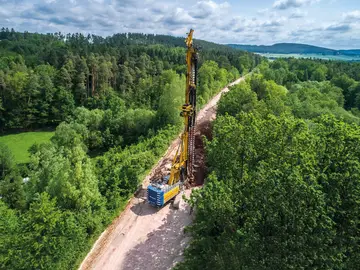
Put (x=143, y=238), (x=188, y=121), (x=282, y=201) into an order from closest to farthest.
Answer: (x=282, y=201) < (x=143, y=238) < (x=188, y=121)

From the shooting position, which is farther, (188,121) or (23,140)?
(23,140)

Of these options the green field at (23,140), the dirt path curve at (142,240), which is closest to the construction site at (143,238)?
the dirt path curve at (142,240)

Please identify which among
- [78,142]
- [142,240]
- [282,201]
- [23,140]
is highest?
[282,201]

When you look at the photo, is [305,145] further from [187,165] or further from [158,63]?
[158,63]

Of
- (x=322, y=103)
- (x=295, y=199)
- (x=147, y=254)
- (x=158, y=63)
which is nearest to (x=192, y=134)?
(x=147, y=254)

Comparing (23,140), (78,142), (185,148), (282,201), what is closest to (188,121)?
(185,148)

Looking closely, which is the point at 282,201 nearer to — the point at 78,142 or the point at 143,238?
the point at 143,238

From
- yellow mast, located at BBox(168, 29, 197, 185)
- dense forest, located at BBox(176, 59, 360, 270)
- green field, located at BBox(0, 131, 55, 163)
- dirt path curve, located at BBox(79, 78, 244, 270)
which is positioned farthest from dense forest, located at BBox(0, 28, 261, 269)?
dense forest, located at BBox(176, 59, 360, 270)
